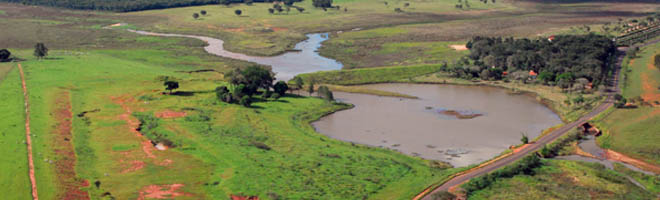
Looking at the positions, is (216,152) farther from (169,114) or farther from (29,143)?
(29,143)

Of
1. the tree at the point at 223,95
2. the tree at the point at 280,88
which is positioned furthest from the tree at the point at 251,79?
the tree at the point at 223,95

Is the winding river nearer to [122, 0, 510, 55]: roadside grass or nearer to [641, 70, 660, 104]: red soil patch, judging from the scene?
[641, 70, 660, 104]: red soil patch

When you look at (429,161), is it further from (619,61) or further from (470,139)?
(619,61)

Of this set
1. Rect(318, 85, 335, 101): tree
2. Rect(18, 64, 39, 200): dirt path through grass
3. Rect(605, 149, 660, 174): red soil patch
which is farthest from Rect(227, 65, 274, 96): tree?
Rect(605, 149, 660, 174): red soil patch

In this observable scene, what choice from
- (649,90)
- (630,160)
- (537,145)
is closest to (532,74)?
(649,90)

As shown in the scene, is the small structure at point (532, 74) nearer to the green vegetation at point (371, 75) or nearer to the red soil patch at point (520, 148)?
the green vegetation at point (371, 75)

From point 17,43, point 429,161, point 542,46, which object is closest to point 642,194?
point 429,161
